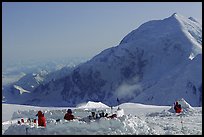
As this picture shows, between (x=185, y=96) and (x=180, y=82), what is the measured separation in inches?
324

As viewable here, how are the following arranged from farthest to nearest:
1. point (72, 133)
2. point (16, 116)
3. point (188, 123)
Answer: point (16, 116)
point (188, 123)
point (72, 133)

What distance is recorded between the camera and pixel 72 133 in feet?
70.7

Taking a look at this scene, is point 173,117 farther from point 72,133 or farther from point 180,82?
point 180,82

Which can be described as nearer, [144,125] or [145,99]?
[144,125]

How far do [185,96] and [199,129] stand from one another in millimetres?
160458

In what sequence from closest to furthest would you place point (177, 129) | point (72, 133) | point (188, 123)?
point (72, 133) < point (177, 129) < point (188, 123)

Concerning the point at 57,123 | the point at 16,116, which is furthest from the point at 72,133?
the point at 16,116

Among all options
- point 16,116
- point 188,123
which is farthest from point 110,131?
point 16,116

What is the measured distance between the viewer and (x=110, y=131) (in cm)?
2162

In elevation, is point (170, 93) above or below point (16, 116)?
above

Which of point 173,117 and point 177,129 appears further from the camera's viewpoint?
point 173,117

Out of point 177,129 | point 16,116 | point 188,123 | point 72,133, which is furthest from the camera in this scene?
point 16,116

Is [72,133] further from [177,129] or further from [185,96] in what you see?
[185,96]

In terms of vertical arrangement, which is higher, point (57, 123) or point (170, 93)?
point (170, 93)
